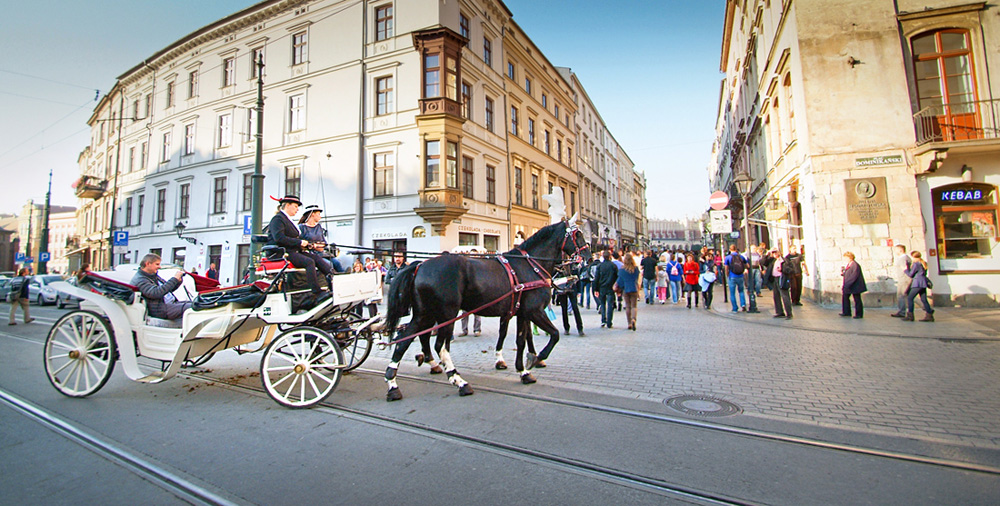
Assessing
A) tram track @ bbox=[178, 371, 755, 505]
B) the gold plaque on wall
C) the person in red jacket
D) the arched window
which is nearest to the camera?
tram track @ bbox=[178, 371, 755, 505]

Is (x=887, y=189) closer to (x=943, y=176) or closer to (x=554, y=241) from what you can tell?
(x=943, y=176)

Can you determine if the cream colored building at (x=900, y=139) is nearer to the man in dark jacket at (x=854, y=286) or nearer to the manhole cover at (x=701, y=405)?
the man in dark jacket at (x=854, y=286)

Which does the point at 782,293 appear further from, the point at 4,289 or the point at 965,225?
the point at 4,289

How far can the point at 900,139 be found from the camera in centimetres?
1239

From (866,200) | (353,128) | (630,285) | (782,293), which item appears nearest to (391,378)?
(630,285)

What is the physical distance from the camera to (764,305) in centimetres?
1449

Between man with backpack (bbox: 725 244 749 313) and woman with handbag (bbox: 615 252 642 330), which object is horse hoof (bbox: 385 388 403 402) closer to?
woman with handbag (bbox: 615 252 642 330)

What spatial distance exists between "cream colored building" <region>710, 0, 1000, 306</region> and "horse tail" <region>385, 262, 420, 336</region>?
41.8 feet

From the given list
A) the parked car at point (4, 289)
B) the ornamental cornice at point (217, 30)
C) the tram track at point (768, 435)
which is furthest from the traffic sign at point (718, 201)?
the parked car at point (4, 289)

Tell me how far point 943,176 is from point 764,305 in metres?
5.80

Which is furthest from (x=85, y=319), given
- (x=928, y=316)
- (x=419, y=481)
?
(x=928, y=316)

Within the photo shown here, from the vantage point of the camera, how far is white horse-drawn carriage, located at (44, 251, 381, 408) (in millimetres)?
4809

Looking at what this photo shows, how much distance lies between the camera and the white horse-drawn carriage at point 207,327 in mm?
4809

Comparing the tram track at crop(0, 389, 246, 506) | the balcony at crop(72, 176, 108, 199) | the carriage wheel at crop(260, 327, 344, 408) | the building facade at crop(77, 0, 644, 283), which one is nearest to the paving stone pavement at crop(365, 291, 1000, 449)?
the carriage wheel at crop(260, 327, 344, 408)
